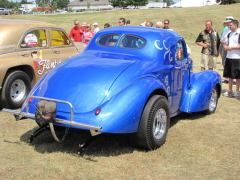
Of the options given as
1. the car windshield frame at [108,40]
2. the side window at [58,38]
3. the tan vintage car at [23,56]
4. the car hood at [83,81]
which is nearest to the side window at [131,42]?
the car windshield frame at [108,40]

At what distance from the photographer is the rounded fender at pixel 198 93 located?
580 cm

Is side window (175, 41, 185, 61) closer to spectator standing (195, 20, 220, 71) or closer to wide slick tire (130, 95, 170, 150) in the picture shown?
wide slick tire (130, 95, 170, 150)

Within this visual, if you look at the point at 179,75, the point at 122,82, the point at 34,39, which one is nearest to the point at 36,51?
the point at 34,39

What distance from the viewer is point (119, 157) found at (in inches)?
172

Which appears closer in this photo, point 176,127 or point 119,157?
point 119,157

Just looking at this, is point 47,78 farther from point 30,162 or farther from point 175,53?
point 175,53

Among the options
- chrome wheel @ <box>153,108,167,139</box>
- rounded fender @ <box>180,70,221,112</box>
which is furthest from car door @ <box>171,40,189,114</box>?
chrome wheel @ <box>153,108,167,139</box>

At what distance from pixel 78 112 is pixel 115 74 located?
74 centimetres

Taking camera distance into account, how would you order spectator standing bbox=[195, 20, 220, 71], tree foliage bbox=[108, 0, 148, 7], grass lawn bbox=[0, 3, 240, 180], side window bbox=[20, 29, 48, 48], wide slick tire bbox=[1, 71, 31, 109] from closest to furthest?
grass lawn bbox=[0, 3, 240, 180] → wide slick tire bbox=[1, 71, 31, 109] → side window bbox=[20, 29, 48, 48] → spectator standing bbox=[195, 20, 220, 71] → tree foliage bbox=[108, 0, 148, 7]

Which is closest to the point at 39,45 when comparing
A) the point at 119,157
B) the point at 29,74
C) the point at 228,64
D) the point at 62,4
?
the point at 29,74

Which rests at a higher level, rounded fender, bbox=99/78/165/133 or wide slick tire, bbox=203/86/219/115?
rounded fender, bbox=99/78/165/133

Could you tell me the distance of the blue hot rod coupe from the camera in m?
4.09

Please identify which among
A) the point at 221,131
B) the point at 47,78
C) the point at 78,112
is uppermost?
the point at 47,78

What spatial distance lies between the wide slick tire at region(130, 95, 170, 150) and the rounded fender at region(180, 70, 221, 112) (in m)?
1.10
